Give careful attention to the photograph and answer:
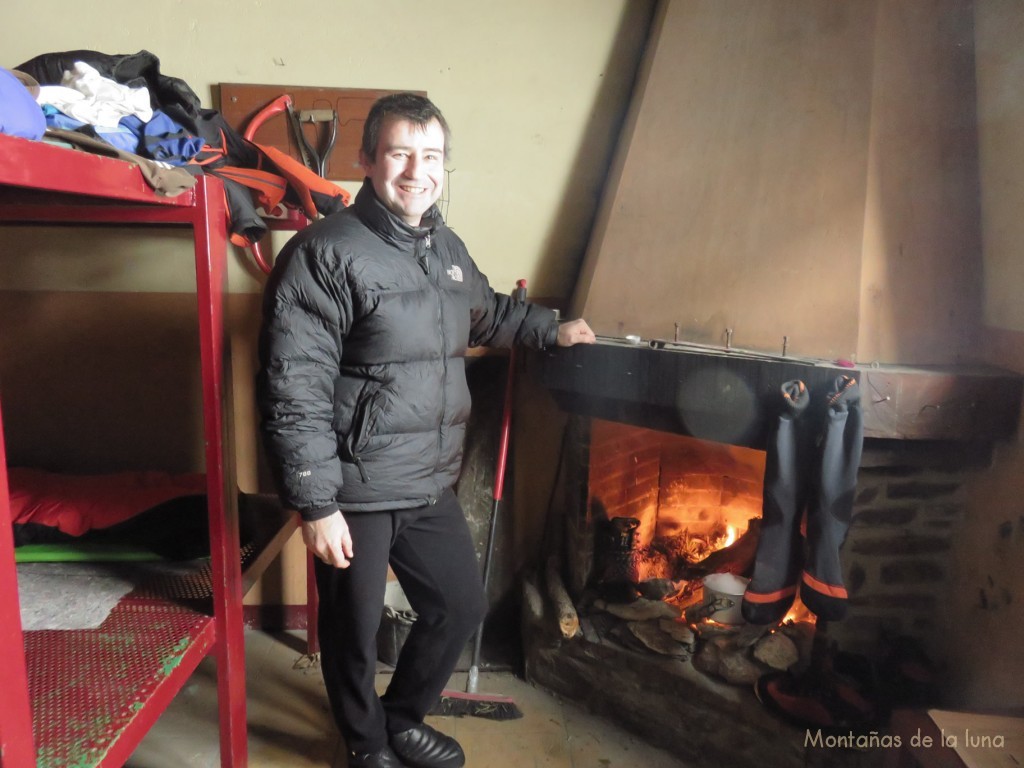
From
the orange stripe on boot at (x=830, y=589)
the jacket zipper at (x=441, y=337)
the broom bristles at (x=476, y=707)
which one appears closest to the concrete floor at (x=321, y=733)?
the broom bristles at (x=476, y=707)

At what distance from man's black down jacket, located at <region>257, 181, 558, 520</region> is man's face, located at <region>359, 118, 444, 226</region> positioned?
0.04 metres

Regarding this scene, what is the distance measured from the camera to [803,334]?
168 cm

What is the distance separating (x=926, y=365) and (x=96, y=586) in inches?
79.4

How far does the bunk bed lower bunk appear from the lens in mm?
885

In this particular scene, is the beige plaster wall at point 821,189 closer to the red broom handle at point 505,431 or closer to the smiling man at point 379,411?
the red broom handle at point 505,431

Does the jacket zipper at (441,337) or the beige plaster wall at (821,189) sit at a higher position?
the beige plaster wall at (821,189)

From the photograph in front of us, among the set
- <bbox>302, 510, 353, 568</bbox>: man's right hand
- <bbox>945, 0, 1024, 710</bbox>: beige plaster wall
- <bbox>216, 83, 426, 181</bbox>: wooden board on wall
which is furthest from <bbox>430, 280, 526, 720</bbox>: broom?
<bbox>945, 0, 1024, 710</bbox>: beige plaster wall

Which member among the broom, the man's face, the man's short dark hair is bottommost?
the broom

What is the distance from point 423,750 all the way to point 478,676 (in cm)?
45

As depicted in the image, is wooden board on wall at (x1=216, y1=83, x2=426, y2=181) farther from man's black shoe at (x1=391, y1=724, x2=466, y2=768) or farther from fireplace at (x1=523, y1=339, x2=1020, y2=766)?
man's black shoe at (x1=391, y1=724, x2=466, y2=768)

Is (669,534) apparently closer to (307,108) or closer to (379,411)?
(379,411)

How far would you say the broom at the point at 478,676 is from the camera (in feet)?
6.54

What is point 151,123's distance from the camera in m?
1.37

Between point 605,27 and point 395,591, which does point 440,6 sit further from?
point 395,591
